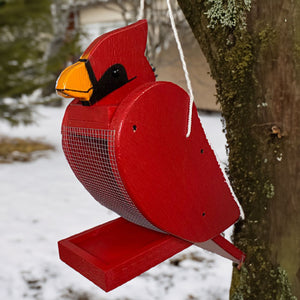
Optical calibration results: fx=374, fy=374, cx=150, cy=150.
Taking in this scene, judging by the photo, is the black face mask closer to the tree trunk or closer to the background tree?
the tree trunk

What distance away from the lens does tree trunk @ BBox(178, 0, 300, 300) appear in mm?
1089

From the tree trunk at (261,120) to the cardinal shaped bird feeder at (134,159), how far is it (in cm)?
16

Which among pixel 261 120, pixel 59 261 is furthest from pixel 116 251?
pixel 59 261

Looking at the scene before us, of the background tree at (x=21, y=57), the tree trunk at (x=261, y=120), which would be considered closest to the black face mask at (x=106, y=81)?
the tree trunk at (x=261, y=120)

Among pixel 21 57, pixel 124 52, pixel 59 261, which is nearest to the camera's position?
pixel 124 52

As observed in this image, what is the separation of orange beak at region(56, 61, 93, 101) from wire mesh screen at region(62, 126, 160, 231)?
0.34ft

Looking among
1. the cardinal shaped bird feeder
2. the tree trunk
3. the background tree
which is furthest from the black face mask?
the background tree

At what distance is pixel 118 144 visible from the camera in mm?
886

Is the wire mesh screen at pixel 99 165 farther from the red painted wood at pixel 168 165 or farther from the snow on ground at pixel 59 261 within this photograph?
the snow on ground at pixel 59 261

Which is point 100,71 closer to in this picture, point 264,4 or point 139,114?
point 139,114

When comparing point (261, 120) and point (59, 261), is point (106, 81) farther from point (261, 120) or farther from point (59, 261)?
point (59, 261)

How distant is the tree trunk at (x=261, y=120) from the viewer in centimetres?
109

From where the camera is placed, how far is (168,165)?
3.22ft

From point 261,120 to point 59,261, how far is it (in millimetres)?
2075
